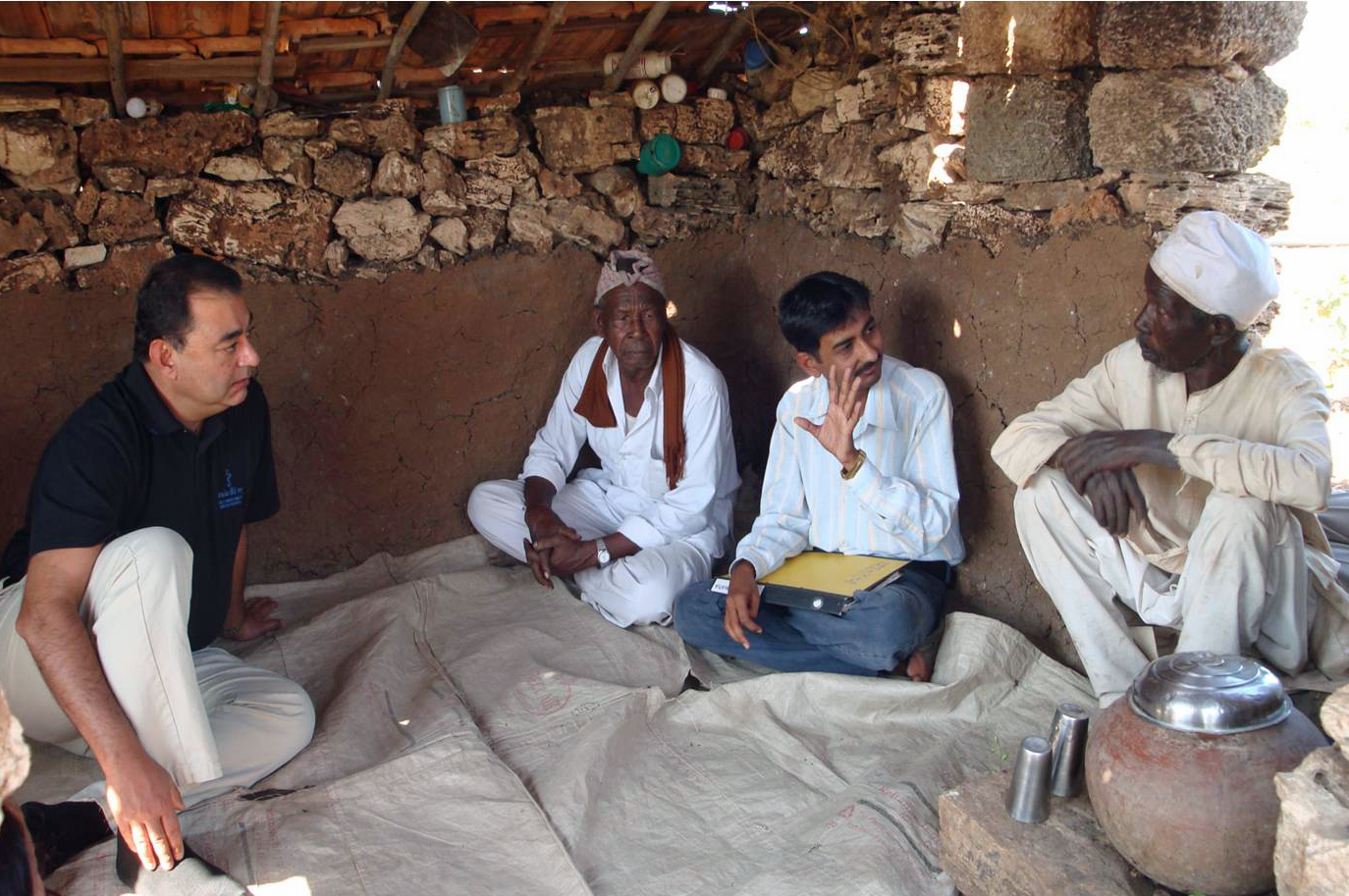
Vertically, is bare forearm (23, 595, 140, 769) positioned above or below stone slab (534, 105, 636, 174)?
below

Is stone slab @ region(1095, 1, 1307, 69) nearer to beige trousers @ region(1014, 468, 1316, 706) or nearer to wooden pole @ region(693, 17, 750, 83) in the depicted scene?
beige trousers @ region(1014, 468, 1316, 706)

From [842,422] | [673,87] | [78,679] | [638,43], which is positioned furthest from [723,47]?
[78,679]

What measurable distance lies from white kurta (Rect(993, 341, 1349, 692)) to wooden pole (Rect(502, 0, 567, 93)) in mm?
1906

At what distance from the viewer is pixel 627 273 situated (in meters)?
3.69

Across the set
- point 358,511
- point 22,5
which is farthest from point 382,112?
point 358,511

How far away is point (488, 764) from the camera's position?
2.62 m

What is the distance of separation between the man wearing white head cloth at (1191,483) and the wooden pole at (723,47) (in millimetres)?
1874

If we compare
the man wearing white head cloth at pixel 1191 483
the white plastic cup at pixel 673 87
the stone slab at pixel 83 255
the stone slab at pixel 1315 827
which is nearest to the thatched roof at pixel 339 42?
the white plastic cup at pixel 673 87

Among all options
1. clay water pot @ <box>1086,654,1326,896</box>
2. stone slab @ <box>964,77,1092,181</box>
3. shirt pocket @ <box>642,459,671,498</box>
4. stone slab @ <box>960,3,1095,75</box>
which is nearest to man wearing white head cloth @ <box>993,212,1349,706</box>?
clay water pot @ <box>1086,654,1326,896</box>

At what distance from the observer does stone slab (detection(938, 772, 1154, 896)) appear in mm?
1880

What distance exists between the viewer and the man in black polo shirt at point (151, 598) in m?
2.18

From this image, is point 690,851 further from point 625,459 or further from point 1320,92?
point 1320,92

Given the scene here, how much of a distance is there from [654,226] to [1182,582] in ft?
8.29

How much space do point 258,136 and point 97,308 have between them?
78cm
